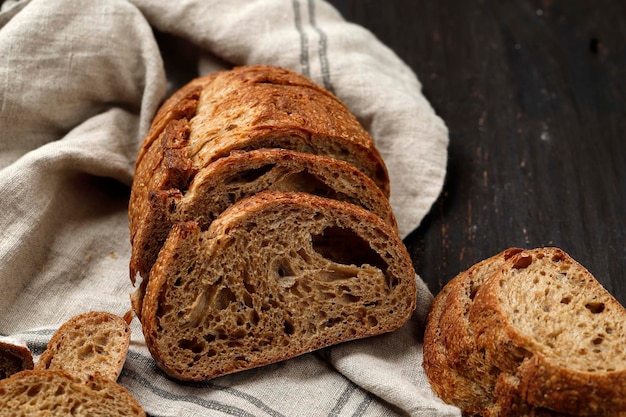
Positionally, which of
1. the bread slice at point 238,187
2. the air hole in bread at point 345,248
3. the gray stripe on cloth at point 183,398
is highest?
the bread slice at point 238,187

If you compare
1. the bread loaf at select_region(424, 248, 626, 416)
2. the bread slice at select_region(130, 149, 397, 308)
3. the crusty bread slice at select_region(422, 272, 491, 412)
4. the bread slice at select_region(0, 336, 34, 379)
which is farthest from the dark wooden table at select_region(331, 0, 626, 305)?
the bread slice at select_region(0, 336, 34, 379)

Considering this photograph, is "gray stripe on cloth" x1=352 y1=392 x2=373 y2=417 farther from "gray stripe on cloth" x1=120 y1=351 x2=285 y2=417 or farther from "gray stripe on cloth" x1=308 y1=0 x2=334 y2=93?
"gray stripe on cloth" x1=308 y1=0 x2=334 y2=93

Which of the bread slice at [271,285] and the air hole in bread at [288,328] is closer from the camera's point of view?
the bread slice at [271,285]

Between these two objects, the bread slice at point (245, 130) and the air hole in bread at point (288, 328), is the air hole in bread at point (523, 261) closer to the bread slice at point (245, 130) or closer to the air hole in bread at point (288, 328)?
the bread slice at point (245, 130)

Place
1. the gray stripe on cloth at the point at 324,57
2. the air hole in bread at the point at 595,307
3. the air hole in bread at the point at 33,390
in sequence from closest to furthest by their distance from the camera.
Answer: the air hole in bread at the point at 33,390 < the air hole in bread at the point at 595,307 < the gray stripe on cloth at the point at 324,57

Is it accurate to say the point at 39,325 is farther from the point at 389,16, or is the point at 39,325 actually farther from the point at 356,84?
the point at 389,16

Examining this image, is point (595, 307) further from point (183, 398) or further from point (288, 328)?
point (183, 398)

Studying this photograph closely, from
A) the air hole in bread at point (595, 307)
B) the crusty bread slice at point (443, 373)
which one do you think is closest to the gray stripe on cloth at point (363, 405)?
the crusty bread slice at point (443, 373)
